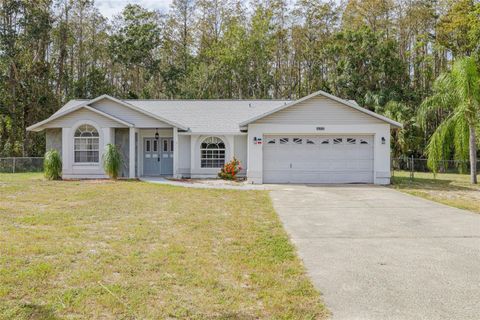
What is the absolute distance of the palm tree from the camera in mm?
17297

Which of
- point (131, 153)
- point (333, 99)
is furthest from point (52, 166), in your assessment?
point (333, 99)

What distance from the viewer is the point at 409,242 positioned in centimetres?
643

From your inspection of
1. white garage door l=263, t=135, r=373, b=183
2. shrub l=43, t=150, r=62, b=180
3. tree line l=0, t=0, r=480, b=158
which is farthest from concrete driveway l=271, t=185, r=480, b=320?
tree line l=0, t=0, r=480, b=158

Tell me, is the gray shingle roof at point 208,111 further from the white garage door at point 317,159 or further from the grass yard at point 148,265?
the grass yard at point 148,265

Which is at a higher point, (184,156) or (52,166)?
(184,156)

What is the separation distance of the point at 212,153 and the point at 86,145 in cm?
617

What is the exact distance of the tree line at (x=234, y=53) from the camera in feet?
91.4

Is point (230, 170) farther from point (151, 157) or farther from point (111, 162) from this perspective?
point (111, 162)

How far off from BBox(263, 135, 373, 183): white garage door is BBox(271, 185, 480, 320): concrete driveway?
19.3ft

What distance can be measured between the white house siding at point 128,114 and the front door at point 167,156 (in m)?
1.63

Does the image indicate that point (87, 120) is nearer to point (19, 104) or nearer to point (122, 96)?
point (19, 104)

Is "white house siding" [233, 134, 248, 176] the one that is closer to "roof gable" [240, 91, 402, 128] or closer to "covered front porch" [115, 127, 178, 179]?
"roof gable" [240, 91, 402, 128]

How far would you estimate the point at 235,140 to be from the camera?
1895 centimetres

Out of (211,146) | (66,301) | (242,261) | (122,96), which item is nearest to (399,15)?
(211,146)
